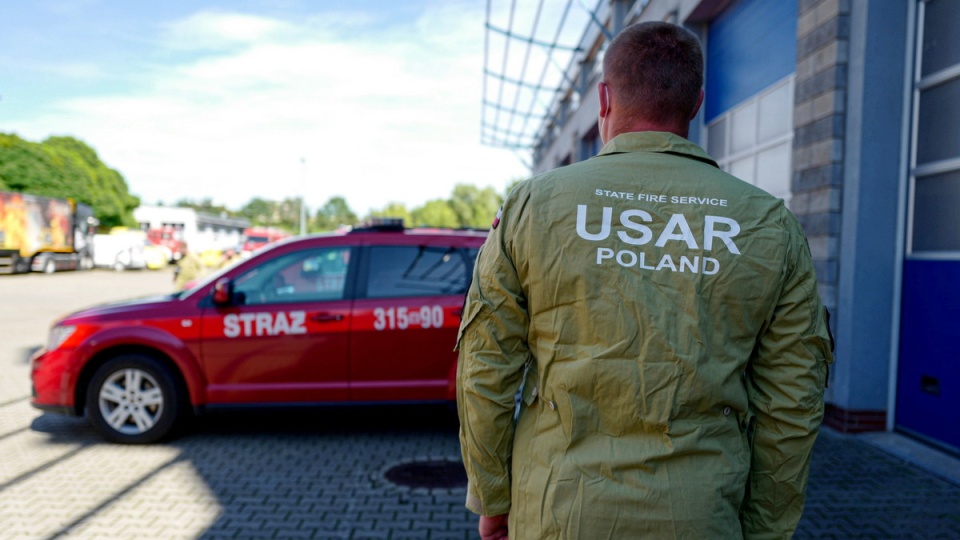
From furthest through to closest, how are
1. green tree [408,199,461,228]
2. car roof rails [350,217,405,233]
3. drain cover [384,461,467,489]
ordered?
1. green tree [408,199,461,228]
2. car roof rails [350,217,405,233]
3. drain cover [384,461,467,489]

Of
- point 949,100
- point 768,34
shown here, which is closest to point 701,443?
point 949,100

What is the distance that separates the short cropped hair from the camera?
1.68 meters

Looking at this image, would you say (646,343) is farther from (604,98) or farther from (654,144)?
(604,98)

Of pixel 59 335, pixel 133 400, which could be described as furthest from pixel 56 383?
pixel 133 400

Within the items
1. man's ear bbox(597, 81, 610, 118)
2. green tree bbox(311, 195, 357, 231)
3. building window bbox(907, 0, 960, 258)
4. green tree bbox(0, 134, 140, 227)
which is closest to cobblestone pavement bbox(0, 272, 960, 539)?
building window bbox(907, 0, 960, 258)

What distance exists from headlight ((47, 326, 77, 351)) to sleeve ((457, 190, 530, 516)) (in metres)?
5.36

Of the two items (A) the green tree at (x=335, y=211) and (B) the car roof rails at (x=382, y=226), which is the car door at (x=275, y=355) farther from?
(A) the green tree at (x=335, y=211)

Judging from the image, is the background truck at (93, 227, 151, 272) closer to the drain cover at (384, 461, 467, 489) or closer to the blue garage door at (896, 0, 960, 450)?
the drain cover at (384, 461, 467, 489)

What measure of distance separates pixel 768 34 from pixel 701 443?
24.6 feet

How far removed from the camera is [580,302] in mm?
1604

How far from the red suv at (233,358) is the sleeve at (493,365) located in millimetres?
4188

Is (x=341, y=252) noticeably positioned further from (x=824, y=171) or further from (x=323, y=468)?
(x=824, y=171)

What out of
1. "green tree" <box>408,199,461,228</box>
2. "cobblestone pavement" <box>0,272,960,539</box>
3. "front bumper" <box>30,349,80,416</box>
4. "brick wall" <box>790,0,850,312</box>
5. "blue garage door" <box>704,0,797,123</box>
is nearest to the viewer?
"cobblestone pavement" <box>0,272,960,539</box>

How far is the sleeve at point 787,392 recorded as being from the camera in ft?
5.33
